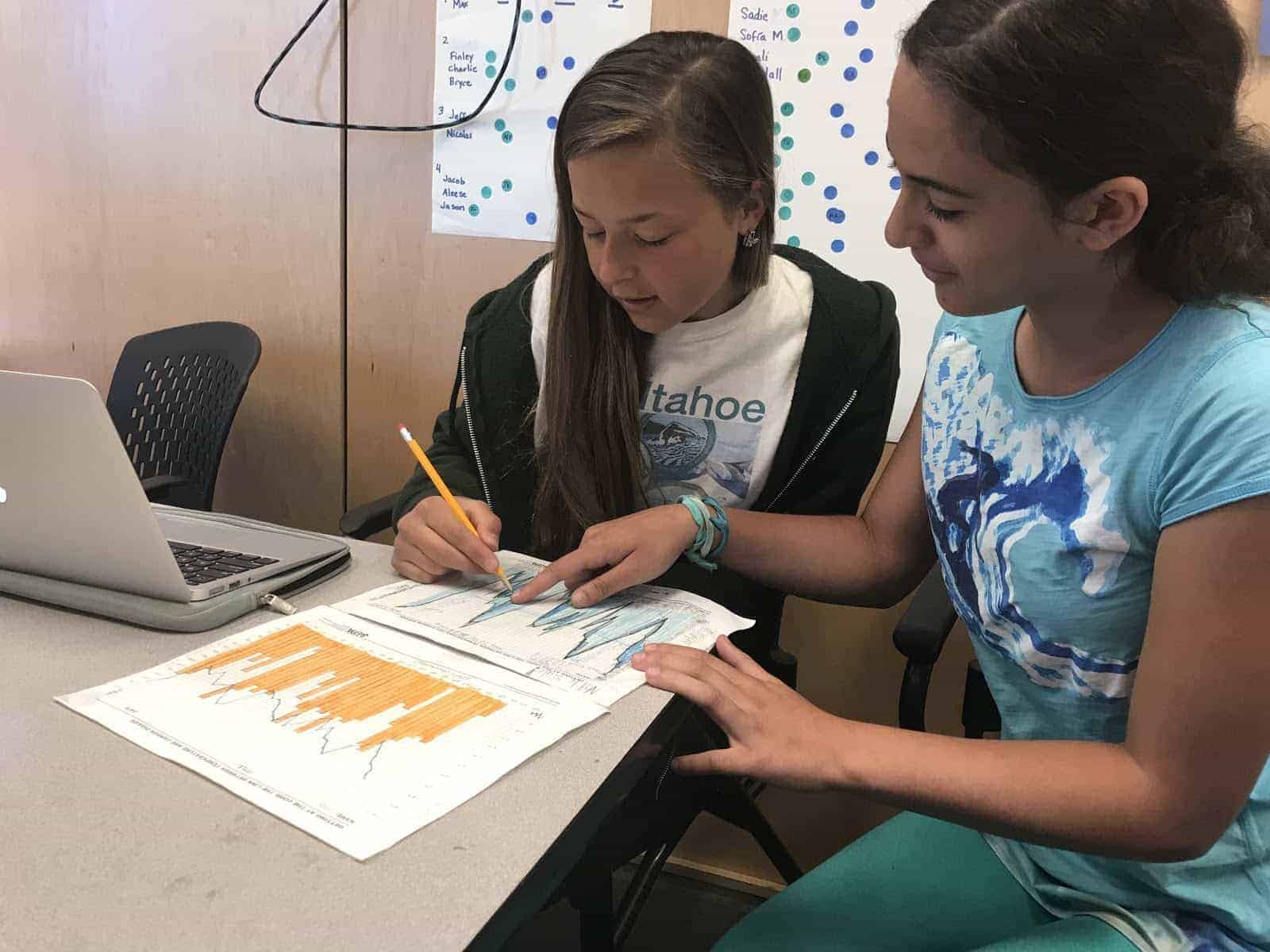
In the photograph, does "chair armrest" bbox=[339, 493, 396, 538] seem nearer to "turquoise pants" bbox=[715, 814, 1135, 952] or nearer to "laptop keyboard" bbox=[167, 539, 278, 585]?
"laptop keyboard" bbox=[167, 539, 278, 585]

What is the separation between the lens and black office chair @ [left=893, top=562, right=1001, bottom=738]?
104cm

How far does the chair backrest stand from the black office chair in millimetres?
1176

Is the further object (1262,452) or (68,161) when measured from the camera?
(68,161)

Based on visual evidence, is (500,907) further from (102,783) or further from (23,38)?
(23,38)

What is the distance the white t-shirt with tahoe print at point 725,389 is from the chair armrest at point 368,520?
27 centimetres

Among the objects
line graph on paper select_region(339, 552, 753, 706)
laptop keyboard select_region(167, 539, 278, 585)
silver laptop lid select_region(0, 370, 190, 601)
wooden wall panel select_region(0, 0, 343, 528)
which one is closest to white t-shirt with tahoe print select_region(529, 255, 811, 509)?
line graph on paper select_region(339, 552, 753, 706)

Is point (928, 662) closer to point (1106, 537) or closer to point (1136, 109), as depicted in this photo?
point (1106, 537)

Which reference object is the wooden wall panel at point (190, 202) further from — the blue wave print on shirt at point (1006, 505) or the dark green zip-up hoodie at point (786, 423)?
the blue wave print on shirt at point (1006, 505)

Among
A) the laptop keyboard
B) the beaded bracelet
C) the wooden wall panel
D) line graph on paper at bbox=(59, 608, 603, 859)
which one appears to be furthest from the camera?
the wooden wall panel

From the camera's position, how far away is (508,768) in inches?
24.7

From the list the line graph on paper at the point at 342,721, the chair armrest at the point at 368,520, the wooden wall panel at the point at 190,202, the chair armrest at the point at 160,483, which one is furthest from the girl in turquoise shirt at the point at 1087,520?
the wooden wall panel at the point at 190,202

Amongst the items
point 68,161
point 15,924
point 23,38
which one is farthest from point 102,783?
point 23,38

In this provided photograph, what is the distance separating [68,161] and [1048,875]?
2.17m

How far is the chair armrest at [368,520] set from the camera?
1293 millimetres
